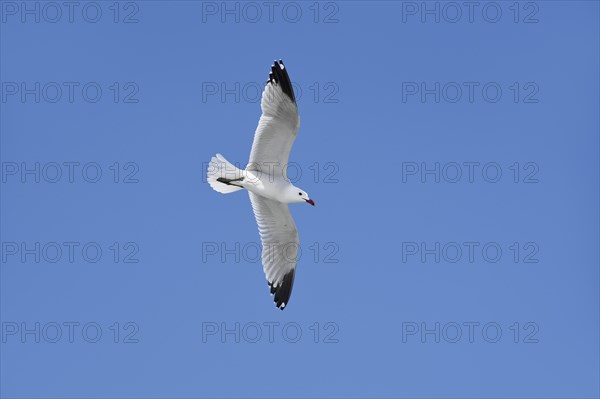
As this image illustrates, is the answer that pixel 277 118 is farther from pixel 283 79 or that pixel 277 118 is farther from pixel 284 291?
pixel 284 291

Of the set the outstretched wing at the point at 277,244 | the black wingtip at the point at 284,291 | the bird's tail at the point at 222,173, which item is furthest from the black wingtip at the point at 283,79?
the black wingtip at the point at 284,291

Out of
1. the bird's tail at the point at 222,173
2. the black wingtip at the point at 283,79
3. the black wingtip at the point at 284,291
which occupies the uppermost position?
the black wingtip at the point at 283,79

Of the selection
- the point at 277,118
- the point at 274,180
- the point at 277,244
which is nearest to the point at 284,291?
the point at 277,244

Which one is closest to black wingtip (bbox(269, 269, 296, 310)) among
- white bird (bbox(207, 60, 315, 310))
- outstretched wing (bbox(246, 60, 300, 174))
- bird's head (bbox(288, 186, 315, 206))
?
white bird (bbox(207, 60, 315, 310))

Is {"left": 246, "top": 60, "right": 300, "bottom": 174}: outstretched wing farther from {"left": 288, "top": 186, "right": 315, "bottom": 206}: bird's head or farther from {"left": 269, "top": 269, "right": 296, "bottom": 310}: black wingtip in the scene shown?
{"left": 269, "top": 269, "right": 296, "bottom": 310}: black wingtip

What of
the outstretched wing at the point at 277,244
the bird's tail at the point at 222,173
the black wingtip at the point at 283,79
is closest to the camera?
the black wingtip at the point at 283,79

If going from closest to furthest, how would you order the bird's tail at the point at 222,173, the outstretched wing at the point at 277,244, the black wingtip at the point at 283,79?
the black wingtip at the point at 283,79 < the bird's tail at the point at 222,173 < the outstretched wing at the point at 277,244

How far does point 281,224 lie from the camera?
725cm

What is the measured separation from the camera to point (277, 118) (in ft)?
21.5

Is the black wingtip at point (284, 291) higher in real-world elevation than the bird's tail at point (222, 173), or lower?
lower

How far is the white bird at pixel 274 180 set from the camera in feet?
21.5

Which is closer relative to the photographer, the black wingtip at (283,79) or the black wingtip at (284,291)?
the black wingtip at (283,79)

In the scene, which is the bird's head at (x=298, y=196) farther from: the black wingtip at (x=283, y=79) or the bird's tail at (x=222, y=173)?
the black wingtip at (x=283, y=79)

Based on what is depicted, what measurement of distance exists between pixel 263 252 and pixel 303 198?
728 millimetres
